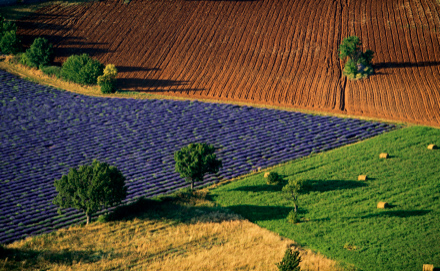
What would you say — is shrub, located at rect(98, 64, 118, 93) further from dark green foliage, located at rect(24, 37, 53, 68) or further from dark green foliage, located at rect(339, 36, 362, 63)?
dark green foliage, located at rect(339, 36, 362, 63)

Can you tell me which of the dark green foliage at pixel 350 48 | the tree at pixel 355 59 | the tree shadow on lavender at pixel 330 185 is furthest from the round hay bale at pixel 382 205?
the dark green foliage at pixel 350 48

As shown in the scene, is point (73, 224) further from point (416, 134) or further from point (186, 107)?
point (416, 134)

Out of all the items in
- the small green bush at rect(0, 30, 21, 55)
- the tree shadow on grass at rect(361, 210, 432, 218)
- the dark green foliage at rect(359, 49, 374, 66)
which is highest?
the small green bush at rect(0, 30, 21, 55)

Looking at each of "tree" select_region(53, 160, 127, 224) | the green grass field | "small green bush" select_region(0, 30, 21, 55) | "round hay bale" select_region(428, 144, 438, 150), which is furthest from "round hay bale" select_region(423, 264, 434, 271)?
"small green bush" select_region(0, 30, 21, 55)

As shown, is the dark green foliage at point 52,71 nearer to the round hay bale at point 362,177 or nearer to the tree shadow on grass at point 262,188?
the tree shadow on grass at point 262,188

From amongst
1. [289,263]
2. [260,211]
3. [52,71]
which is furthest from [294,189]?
[52,71]

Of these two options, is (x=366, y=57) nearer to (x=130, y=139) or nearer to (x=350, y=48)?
(x=350, y=48)
